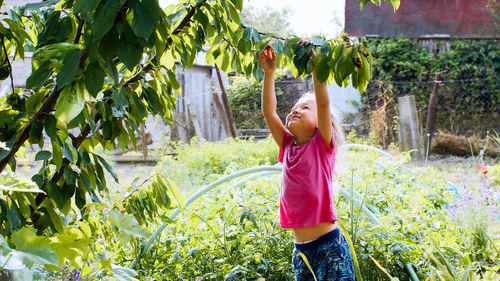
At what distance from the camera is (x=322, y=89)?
184 cm

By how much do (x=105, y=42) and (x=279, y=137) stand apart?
1529 millimetres

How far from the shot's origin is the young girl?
201 cm

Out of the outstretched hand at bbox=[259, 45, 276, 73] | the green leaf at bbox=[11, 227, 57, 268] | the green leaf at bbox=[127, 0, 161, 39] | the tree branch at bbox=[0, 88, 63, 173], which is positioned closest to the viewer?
the green leaf at bbox=[11, 227, 57, 268]

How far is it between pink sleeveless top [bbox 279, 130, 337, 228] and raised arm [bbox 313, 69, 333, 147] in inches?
1.9

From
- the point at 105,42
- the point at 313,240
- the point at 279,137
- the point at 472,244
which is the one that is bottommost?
the point at 472,244

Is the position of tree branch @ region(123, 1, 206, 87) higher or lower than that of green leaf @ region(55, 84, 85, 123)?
higher

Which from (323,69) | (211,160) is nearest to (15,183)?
(323,69)

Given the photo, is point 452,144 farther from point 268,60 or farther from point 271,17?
point 271,17

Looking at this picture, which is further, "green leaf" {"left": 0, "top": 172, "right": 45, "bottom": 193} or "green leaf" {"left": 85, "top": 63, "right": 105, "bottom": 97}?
"green leaf" {"left": 85, "top": 63, "right": 105, "bottom": 97}

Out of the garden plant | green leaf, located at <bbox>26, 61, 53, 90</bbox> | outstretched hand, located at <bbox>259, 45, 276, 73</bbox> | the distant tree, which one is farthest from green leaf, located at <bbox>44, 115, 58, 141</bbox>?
the distant tree

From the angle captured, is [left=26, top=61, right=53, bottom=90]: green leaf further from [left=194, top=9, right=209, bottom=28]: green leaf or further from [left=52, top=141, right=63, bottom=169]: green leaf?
[left=194, top=9, right=209, bottom=28]: green leaf

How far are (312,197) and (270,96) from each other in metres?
0.45

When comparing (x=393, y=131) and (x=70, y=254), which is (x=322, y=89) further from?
(x=393, y=131)

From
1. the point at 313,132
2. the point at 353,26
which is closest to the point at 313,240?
the point at 313,132
